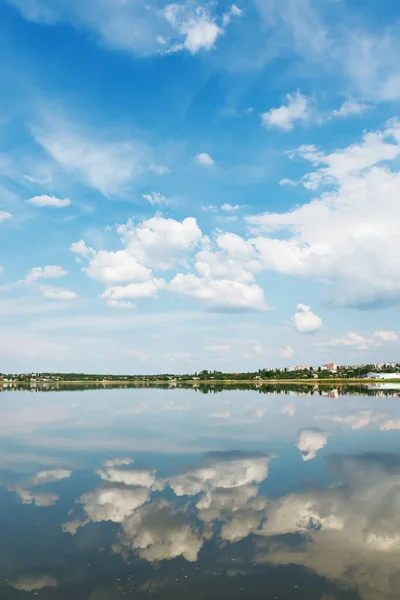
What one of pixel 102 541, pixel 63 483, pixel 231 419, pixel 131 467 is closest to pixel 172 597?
pixel 102 541

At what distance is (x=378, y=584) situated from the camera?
594 inches

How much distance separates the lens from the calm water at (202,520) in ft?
51.0

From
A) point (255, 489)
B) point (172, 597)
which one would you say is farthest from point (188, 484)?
point (172, 597)

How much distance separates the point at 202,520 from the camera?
22000 mm

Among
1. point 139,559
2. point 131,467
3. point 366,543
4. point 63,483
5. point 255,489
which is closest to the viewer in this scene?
point 139,559

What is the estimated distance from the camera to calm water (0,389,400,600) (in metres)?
15.5

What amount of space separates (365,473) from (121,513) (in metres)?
17.9

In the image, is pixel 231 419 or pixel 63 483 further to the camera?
pixel 231 419

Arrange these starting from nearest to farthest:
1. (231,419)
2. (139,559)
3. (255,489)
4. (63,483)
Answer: (139,559) → (255,489) → (63,483) → (231,419)

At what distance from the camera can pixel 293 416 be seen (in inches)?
2815

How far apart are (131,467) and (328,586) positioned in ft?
72.0

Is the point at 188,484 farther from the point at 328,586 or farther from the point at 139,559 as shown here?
the point at 328,586

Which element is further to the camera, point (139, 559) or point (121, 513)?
point (121, 513)

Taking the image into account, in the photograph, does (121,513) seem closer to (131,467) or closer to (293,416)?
(131,467)
